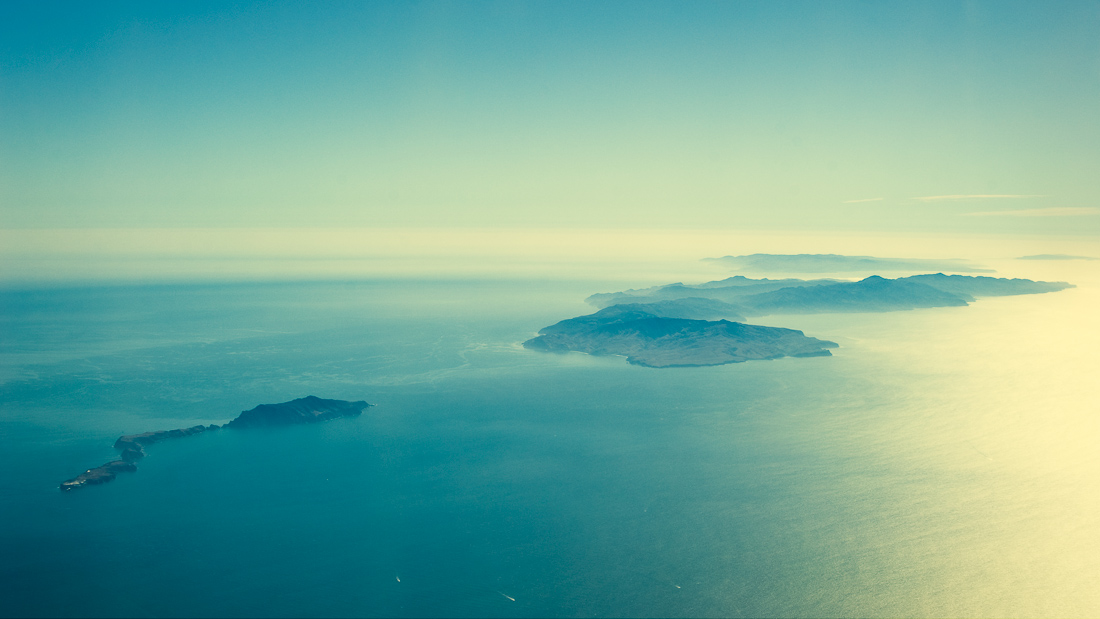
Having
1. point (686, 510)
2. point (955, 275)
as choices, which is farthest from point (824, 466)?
point (955, 275)

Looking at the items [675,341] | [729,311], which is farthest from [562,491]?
[729,311]

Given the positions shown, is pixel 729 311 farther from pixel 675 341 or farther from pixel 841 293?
pixel 675 341

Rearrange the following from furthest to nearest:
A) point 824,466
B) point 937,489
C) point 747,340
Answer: point 747,340, point 824,466, point 937,489

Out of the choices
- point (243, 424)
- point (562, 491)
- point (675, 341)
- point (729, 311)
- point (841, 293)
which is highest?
point (841, 293)

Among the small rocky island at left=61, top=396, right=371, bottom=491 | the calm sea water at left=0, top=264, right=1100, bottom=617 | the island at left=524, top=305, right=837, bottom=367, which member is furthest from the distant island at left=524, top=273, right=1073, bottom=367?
the small rocky island at left=61, top=396, right=371, bottom=491

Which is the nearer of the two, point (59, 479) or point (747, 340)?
point (59, 479)

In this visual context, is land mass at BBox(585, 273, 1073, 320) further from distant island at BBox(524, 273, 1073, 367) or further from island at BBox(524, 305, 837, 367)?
island at BBox(524, 305, 837, 367)

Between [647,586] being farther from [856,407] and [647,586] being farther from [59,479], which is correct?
[856,407]
